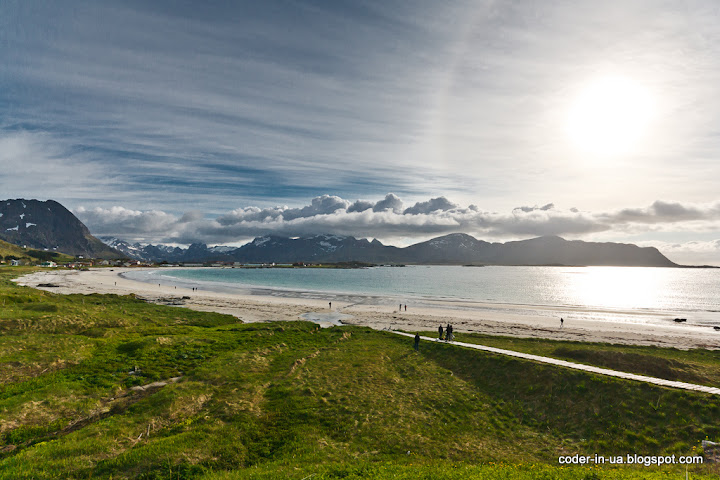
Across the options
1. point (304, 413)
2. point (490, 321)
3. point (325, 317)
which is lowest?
point (325, 317)

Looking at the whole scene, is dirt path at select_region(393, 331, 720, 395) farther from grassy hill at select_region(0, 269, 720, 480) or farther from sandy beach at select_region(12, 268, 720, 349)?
sandy beach at select_region(12, 268, 720, 349)

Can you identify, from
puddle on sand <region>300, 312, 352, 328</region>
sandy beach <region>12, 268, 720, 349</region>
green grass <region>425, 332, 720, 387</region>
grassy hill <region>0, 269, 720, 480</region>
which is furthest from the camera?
puddle on sand <region>300, 312, 352, 328</region>

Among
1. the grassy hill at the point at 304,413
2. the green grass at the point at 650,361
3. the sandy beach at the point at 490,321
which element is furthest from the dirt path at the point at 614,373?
the sandy beach at the point at 490,321

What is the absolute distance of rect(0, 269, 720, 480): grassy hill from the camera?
49.7 ft

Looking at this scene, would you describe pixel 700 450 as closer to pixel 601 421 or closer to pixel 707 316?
pixel 601 421

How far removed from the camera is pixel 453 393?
28.1 m

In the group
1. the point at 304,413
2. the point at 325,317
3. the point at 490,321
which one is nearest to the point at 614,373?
the point at 304,413

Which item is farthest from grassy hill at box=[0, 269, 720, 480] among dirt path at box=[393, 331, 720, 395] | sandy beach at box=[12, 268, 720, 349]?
sandy beach at box=[12, 268, 720, 349]

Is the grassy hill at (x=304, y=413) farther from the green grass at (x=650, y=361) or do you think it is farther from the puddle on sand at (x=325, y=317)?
the puddle on sand at (x=325, y=317)

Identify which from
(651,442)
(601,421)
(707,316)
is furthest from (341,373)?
(707,316)

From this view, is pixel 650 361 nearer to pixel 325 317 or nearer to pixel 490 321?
Result: pixel 490 321

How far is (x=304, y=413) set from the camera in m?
22.1

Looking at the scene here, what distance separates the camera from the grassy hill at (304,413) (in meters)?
15.1

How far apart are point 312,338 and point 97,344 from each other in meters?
24.6
